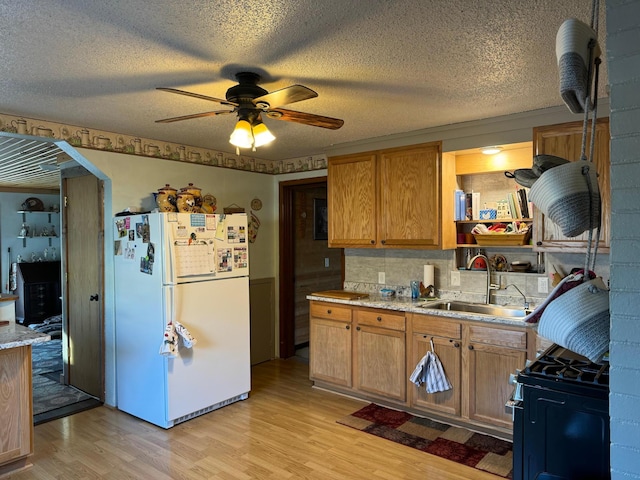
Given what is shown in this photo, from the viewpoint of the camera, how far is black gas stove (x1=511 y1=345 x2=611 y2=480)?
3.53ft

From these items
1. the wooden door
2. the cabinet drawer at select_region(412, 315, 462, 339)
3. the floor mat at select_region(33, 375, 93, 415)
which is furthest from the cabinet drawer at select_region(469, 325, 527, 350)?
the floor mat at select_region(33, 375, 93, 415)

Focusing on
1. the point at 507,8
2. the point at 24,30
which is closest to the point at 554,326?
the point at 507,8

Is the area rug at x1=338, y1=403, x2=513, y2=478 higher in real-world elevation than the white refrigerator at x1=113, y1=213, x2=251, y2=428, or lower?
lower

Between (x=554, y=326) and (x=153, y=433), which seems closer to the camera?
(x=554, y=326)

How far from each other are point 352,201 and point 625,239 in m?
3.27

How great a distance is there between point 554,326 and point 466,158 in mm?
2960

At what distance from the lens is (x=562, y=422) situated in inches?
44.3

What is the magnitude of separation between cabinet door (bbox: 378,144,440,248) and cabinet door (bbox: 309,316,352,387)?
0.88 m

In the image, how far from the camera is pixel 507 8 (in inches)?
66.6

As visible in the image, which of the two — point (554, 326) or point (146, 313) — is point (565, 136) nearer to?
point (554, 326)

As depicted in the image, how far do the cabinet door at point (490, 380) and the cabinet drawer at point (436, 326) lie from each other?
5.7 inches

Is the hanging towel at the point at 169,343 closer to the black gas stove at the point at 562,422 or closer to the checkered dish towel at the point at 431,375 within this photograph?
the checkered dish towel at the point at 431,375

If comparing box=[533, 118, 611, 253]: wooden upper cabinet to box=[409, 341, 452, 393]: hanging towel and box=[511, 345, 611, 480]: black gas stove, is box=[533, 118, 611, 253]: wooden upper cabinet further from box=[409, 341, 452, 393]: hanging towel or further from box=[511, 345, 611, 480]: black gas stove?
box=[511, 345, 611, 480]: black gas stove

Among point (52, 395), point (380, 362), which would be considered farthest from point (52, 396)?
point (380, 362)
